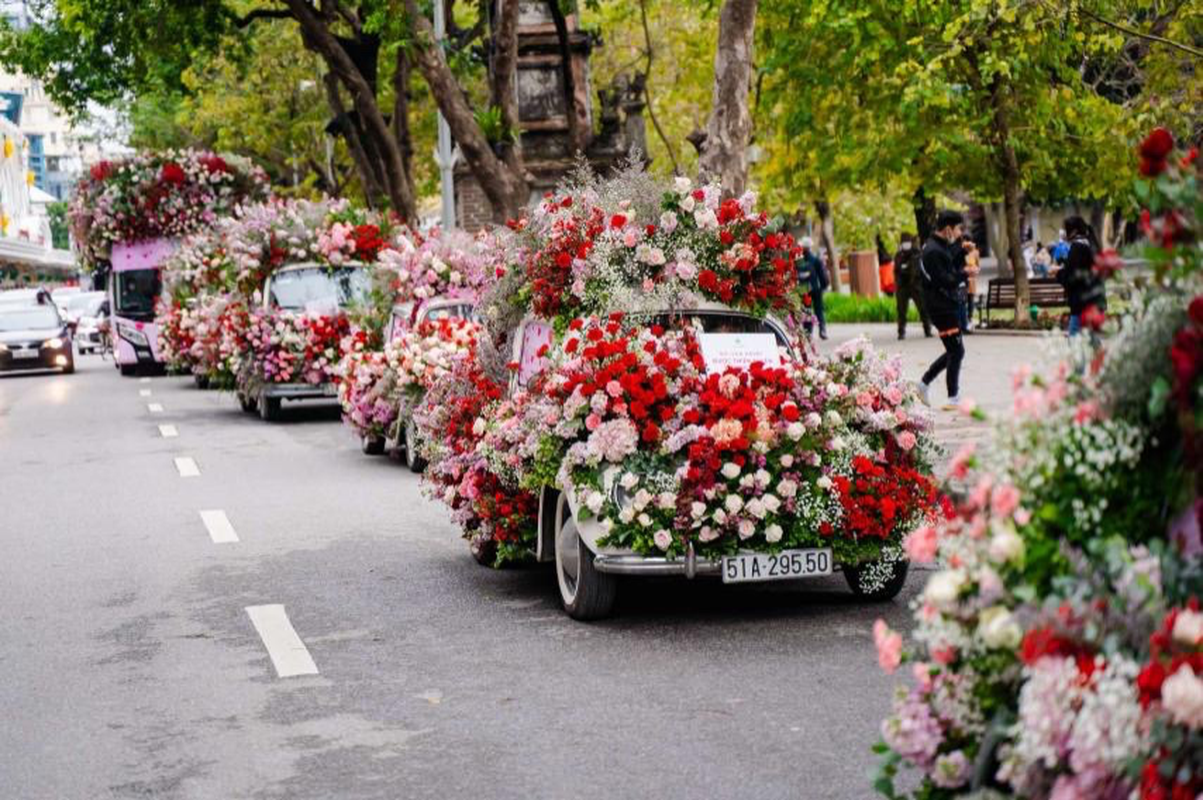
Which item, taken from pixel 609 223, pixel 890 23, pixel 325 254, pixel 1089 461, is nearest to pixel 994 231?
pixel 890 23

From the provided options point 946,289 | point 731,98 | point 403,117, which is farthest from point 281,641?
point 403,117

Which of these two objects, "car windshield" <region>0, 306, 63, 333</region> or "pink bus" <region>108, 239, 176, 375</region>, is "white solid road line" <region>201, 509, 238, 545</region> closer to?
"pink bus" <region>108, 239, 176, 375</region>

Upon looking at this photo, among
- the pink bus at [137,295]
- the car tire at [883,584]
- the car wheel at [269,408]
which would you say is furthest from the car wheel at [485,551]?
the pink bus at [137,295]

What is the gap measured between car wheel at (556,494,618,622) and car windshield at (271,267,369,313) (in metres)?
14.1

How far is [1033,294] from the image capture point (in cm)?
3519

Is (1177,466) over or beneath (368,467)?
over

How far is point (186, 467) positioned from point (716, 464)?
10.5 metres

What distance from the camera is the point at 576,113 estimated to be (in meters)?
28.2

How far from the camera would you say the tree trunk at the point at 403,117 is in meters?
33.2

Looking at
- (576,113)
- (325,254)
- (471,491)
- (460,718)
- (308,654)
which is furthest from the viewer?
(576,113)

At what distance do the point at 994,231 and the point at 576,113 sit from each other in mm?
40373

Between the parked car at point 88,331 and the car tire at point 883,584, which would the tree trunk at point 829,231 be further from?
the car tire at point 883,584

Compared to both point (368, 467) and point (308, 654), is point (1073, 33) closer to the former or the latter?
point (368, 467)

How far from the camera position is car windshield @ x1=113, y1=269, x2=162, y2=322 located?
38031 mm
